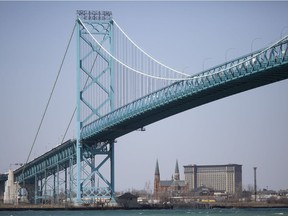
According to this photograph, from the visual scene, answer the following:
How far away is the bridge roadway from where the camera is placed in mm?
52031

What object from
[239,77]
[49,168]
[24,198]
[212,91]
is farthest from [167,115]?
[24,198]

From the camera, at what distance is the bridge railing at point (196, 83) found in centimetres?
5128

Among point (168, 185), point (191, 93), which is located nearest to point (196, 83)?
point (191, 93)

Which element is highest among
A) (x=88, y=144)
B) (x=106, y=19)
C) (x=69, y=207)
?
(x=106, y=19)

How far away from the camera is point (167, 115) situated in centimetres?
6462

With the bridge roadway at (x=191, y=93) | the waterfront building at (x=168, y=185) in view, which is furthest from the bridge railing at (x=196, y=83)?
the waterfront building at (x=168, y=185)

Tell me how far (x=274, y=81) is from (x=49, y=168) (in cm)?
3580

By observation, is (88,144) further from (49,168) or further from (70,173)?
(49,168)

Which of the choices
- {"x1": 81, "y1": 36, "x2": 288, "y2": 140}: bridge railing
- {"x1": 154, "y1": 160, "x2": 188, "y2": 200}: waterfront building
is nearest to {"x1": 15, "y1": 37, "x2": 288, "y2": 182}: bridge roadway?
{"x1": 81, "y1": 36, "x2": 288, "y2": 140}: bridge railing

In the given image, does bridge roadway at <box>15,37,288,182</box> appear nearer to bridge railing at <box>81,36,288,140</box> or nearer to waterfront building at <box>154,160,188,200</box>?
bridge railing at <box>81,36,288,140</box>

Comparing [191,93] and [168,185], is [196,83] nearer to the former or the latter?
[191,93]

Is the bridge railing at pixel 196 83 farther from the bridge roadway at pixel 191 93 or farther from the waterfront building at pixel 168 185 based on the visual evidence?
the waterfront building at pixel 168 185

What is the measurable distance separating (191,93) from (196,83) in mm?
821

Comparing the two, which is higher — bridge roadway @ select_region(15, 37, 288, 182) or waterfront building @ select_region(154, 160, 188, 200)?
bridge roadway @ select_region(15, 37, 288, 182)
